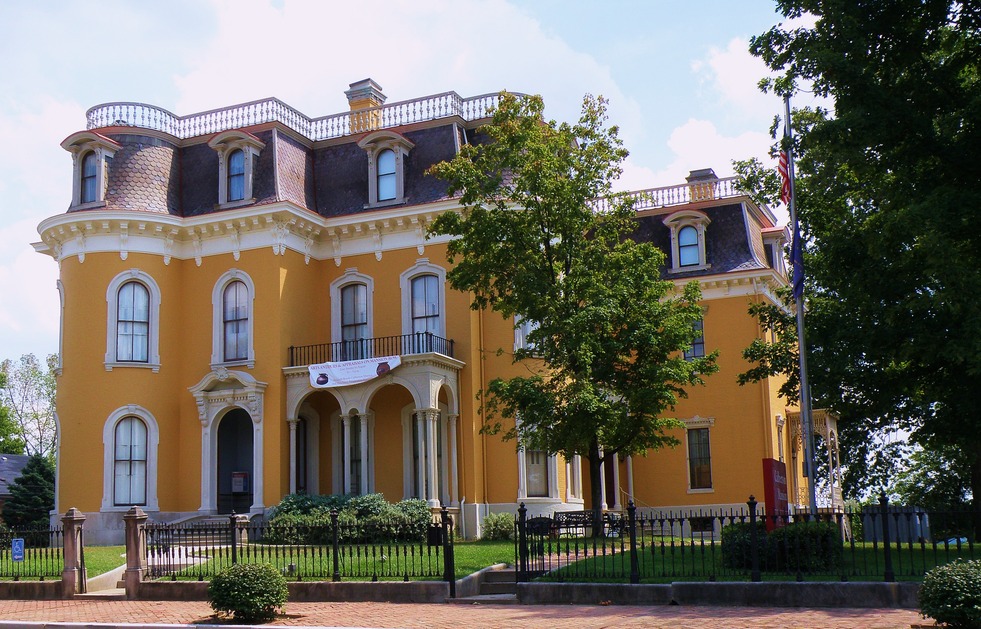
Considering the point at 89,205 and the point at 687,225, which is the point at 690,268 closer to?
the point at 687,225

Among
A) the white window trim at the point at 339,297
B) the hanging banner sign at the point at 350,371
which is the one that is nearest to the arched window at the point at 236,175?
the white window trim at the point at 339,297

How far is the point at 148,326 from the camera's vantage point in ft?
102

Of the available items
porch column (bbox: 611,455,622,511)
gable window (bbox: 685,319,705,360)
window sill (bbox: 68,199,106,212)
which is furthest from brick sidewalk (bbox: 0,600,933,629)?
gable window (bbox: 685,319,705,360)

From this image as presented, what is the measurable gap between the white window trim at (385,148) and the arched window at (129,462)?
9.28 metres

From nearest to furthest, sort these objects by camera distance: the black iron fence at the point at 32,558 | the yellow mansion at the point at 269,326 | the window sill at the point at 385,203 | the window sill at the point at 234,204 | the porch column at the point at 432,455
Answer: the black iron fence at the point at 32,558, the porch column at the point at 432,455, the yellow mansion at the point at 269,326, the window sill at the point at 234,204, the window sill at the point at 385,203

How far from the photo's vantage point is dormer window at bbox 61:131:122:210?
31219 mm

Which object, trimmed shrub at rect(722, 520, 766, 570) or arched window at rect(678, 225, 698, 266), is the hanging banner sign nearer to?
arched window at rect(678, 225, 698, 266)

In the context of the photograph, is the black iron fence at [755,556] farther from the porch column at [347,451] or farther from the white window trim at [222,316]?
the white window trim at [222,316]

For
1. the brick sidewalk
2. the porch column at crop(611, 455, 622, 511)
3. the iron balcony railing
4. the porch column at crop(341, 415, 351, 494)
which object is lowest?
the brick sidewalk

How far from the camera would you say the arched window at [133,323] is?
1212 inches

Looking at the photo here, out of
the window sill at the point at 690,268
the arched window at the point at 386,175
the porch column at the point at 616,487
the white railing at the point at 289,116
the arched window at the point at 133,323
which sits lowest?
A: the porch column at the point at 616,487

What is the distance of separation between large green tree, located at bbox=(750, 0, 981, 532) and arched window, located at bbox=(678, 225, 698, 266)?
13.1 metres

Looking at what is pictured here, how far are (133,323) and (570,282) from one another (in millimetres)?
13779

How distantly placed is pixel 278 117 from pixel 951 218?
2203 centimetres
